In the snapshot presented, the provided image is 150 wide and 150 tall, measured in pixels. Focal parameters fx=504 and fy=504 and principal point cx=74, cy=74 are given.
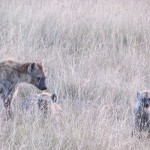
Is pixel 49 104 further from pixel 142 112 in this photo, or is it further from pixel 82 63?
pixel 82 63

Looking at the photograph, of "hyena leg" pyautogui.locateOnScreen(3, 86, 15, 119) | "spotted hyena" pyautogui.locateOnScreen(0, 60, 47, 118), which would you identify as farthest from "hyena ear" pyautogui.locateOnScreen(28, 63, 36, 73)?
"hyena leg" pyautogui.locateOnScreen(3, 86, 15, 119)

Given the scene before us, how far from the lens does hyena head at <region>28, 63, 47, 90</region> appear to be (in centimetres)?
728

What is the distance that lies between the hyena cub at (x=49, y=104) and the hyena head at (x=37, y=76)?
389 mm

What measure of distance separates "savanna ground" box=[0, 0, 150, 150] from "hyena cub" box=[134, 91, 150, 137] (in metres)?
0.17

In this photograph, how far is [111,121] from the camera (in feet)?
19.4

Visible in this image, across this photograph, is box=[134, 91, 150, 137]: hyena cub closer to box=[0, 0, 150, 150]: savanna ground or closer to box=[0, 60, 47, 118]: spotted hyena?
box=[0, 0, 150, 150]: savanna ground

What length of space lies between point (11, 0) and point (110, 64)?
3.58m

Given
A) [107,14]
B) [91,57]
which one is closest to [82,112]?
[91,57]

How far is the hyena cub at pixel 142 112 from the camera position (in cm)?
642

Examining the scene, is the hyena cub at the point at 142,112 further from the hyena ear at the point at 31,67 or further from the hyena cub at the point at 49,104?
the hyena ear at the point at 31,67

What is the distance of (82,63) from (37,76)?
4.54 ft

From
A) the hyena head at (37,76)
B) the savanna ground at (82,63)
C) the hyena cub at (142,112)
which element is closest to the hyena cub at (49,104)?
the savanna ground at (82,63)

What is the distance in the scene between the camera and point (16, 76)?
7215mm

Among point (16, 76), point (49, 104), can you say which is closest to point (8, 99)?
point (16, 76)
